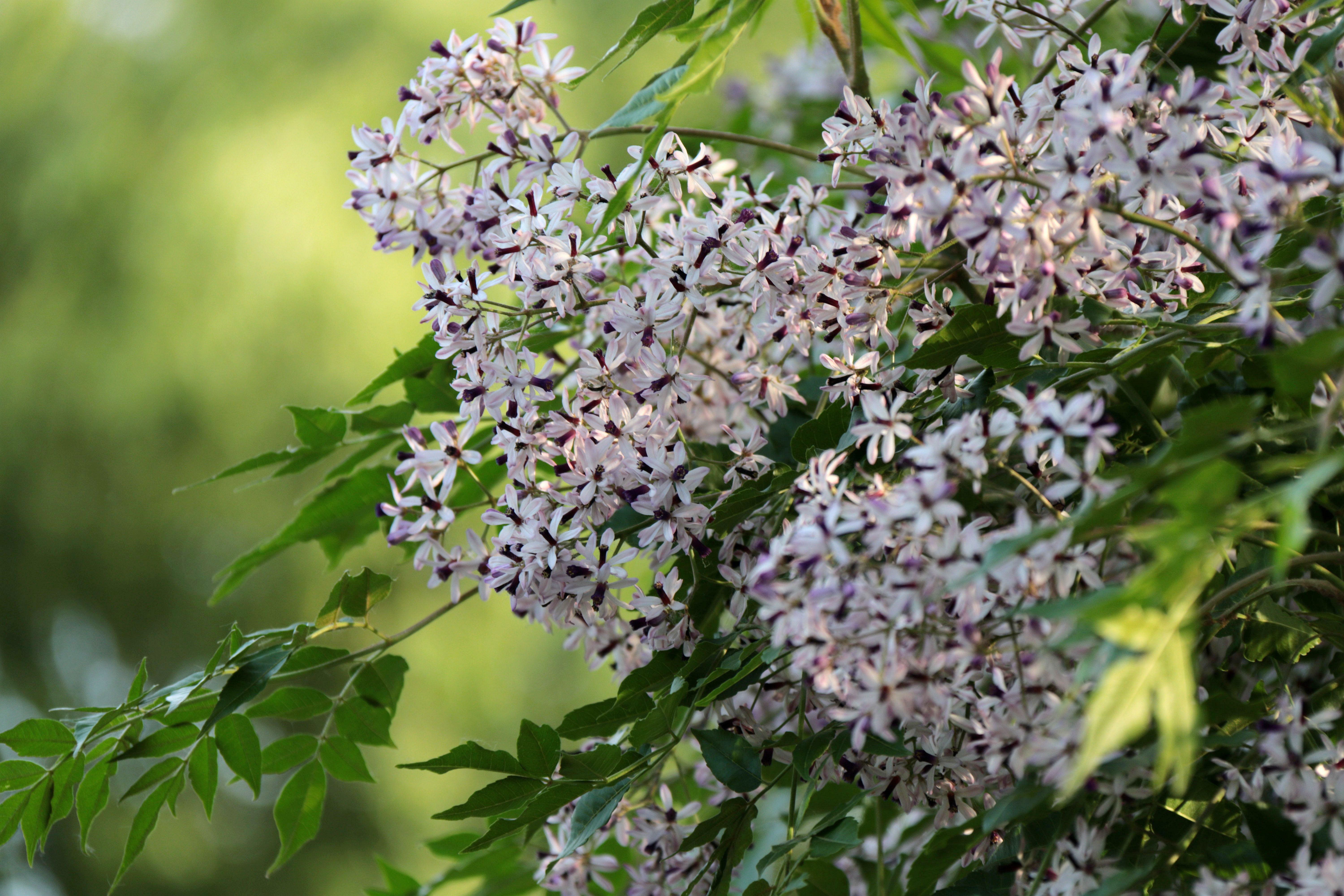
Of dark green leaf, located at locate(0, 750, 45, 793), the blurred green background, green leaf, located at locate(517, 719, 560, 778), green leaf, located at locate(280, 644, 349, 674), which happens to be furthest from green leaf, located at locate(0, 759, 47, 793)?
the blurred green background

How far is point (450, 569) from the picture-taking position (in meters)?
0.46

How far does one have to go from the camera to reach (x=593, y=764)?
1.39 feet

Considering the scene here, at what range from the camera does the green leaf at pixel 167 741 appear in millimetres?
459

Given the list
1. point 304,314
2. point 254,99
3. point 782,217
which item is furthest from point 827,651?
point 254,99

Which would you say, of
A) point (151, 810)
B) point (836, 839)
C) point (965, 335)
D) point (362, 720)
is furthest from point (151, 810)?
point (965, 335)

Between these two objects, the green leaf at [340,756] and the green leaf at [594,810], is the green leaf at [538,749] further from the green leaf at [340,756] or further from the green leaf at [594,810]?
the green leaf at [340,756]

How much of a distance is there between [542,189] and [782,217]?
12 cm

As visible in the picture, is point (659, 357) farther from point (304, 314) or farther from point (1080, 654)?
point (304, 314)

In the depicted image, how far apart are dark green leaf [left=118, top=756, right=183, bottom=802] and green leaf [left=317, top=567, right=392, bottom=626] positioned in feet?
0.30

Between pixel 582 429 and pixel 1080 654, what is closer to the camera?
pixel 1080 654

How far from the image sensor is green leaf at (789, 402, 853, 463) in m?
0.44

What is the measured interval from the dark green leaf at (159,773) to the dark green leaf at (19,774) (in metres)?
0.04

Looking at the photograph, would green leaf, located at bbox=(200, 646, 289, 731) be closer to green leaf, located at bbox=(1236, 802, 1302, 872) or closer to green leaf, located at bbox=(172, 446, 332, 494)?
green leaf, located at bbox=(172, 446, 332, 494)

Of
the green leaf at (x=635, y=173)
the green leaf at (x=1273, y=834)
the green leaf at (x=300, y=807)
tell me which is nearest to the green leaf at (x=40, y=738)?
the green leaf at (x=300, y=807)
